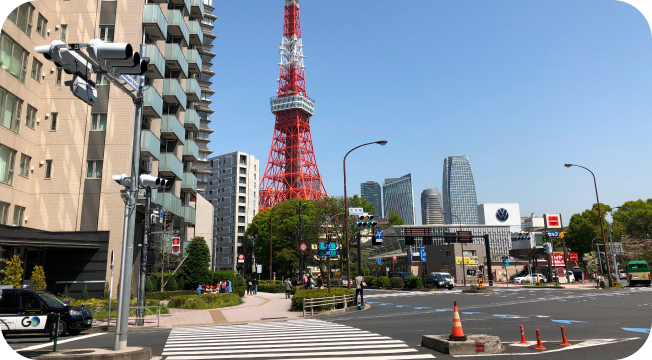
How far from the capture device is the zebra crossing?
33.5 feet

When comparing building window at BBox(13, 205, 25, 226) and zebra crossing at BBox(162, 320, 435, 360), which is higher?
building window at BBox(13, 205, 25, 226)

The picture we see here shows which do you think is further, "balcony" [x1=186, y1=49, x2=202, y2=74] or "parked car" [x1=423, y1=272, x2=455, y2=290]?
"parked car" [x1=423, y1=272, x2=455, y2=290]

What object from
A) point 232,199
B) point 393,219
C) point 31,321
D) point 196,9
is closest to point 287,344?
point 31,321

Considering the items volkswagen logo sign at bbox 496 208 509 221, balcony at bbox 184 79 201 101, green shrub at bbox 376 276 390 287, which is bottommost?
green shrub at bbox 376 276 390 287

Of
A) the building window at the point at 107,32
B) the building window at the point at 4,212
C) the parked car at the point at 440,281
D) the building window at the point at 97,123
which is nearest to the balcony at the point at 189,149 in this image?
the building window at the point at 97,123

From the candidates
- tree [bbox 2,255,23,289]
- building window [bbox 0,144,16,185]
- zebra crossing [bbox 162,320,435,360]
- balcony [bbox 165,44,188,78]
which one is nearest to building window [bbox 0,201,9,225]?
building window [bbox 0,144,16,185]

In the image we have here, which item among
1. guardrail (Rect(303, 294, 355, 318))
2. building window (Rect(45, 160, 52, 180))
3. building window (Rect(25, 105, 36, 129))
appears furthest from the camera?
building window (Rect(45, 160, 52, 180))

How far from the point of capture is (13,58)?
2459cm

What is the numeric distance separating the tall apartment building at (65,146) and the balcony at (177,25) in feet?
15.0

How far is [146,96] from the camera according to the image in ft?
101

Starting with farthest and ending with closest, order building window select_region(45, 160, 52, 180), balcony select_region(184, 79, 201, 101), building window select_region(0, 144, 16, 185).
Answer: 1. balcony select_region(184, 79, 201, 101)
2. building window select_region(45, 160, 52, 180)
3. building window select_region(0, 144, 16, 185)

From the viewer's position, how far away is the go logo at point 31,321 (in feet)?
44.4

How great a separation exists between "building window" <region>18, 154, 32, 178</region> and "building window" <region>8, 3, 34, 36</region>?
25.1 feet

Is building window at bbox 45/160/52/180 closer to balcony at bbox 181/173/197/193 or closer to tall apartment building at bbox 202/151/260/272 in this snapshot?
balcony at bbox 181/173/197/193
